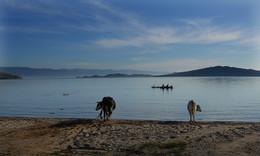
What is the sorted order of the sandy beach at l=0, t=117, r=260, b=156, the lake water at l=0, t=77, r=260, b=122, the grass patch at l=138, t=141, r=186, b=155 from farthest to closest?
the lake water at l=0, t=77, r=260, b=122 → the sandy beach at l=0, t=117, r=260, b=156 → the grass patch at l=138, t=141, r=186, b=155

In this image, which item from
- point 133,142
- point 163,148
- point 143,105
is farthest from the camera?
point 143,105

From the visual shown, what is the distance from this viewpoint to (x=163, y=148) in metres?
9.40

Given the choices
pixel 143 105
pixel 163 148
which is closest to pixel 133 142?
pixel 163 148

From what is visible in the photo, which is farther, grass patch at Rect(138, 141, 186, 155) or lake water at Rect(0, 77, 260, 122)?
lake water at Rect(0, 77, 260, 122)

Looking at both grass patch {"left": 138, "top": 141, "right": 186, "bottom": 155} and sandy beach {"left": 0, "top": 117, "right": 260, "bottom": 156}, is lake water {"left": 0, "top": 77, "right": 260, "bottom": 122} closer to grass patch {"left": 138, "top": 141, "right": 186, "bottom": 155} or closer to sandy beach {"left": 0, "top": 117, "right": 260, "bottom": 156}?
sandy beach {"left": 0, "top": 117, "right": 260, "bottom": 156}

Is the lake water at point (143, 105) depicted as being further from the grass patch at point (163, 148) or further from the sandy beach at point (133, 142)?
the grass patch at point (163, 148)

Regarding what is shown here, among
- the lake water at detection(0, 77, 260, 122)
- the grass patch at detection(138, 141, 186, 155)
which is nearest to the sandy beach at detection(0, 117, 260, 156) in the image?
the grass patch at detection(138, 141, 186, 155)

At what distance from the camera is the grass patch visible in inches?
354

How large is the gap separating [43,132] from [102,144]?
4.74 metres

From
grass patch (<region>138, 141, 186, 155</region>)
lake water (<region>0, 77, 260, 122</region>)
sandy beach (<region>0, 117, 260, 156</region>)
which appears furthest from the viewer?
lake water (<region>0, 77, 260, 122</region>)

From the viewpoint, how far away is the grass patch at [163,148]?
898 cm

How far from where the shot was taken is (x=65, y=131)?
13.0 meters

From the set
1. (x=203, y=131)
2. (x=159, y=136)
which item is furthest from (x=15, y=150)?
(x=203, y=131)

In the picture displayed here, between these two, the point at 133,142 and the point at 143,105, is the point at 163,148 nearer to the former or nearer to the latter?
the point at 133,142
